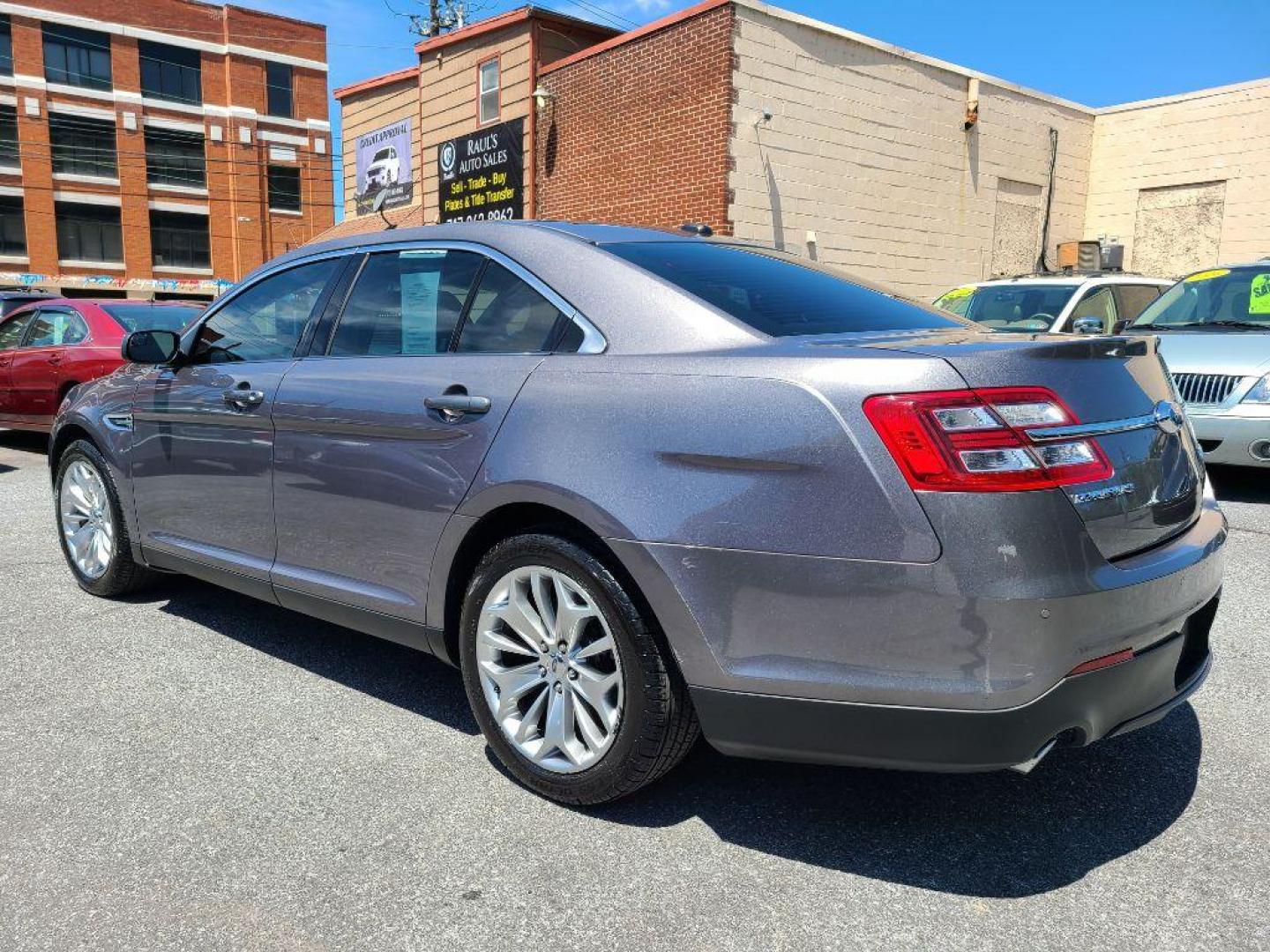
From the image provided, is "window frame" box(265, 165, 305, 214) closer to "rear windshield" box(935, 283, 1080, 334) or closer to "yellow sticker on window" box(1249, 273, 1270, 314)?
"rear windshield" box(935, 283, 1080, 334)

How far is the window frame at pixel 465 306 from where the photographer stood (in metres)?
2.74

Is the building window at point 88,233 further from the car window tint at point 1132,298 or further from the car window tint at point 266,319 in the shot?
the car window tint at point 266,319

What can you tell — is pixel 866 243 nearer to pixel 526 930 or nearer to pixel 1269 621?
pixel 1269 621

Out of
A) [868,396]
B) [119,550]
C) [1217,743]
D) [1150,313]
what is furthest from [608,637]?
[1150,313]

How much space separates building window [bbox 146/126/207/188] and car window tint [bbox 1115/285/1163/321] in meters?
45.4

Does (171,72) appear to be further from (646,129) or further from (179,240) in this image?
(646,129)

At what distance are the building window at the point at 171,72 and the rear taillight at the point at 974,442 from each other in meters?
51.9

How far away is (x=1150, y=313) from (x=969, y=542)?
23.9ft

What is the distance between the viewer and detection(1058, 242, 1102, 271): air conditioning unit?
15.7m

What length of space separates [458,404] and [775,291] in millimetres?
979

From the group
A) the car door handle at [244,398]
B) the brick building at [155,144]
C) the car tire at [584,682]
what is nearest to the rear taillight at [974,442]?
the car tire at [584,682]

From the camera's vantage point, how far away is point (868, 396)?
7.02ft

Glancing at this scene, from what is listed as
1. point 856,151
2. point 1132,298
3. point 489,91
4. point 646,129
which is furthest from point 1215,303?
point 489,91

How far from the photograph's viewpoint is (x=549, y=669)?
2707 mm
